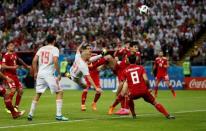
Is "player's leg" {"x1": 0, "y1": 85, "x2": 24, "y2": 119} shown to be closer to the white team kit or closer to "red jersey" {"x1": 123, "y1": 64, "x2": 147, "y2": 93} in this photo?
the white team kit

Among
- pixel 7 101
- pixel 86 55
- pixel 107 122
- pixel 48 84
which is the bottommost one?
pixel 107 122

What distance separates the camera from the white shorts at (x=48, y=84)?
58.2 ft

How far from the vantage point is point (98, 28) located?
44531 millimetres

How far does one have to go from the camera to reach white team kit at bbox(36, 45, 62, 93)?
17703 mm

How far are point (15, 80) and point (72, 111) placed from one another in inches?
92.4

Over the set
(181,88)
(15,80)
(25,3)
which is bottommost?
(181,88)

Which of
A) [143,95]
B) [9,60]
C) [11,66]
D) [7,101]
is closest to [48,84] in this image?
[7,101]

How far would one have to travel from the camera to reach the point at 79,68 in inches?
829

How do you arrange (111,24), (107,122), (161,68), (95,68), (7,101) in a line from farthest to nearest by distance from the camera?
(111,24), (161,68), (95,68), (7,101), (107,122)

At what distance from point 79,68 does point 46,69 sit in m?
3.32

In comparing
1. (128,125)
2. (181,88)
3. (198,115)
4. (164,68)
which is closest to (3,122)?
(128,125)

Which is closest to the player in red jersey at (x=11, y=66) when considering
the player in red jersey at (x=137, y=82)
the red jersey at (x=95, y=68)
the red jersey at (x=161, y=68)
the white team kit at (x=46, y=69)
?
the white team kit at (x=46, y=69)

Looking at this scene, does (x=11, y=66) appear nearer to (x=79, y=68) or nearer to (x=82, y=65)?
(x=79, y=68)

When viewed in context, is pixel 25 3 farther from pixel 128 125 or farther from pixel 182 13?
pixel 128 125
